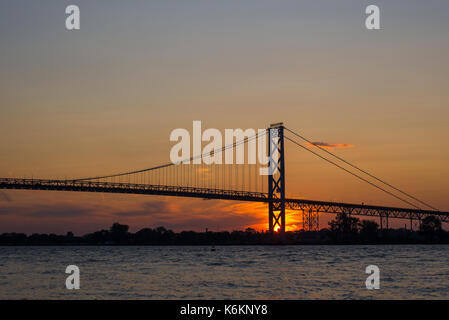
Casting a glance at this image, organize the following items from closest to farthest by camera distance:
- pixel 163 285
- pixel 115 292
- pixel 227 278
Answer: pixel 115 292 → pixel 163 285 → pixel 227 278

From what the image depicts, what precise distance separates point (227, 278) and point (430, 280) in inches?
373

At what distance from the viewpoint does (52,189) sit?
68250 millimetres
